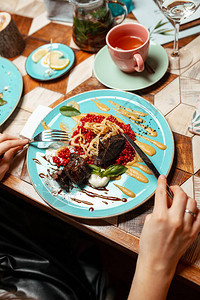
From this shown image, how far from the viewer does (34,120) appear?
1.33 metres

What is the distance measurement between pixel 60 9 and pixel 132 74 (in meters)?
0.81

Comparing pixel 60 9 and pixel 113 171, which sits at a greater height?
pixel 60 9

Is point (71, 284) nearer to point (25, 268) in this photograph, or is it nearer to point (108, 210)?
point (25, 268)

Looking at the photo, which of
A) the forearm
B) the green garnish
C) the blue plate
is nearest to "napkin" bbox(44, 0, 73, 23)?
the blue plate

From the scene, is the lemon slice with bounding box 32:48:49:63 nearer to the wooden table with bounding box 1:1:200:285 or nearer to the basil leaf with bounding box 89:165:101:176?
the wooden table with bounding box 1:1:200:285

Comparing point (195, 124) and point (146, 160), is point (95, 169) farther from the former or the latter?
point (195, 124)

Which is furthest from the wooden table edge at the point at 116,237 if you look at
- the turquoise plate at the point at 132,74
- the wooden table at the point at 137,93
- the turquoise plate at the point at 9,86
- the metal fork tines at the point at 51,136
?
the turquoise plate at the point at 132,74

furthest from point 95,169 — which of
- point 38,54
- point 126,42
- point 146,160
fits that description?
point 38,54

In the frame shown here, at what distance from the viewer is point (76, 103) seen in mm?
1302

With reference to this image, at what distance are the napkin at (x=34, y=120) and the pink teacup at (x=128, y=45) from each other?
1.47 ft

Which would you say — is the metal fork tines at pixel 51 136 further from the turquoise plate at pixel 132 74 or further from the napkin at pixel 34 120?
the turquoise plate at pixel 132 74

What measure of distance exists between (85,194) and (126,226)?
0.21 metres

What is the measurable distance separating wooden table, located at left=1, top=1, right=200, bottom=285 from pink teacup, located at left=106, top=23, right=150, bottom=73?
0.16 metres

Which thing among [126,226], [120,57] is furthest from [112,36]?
[126,226]
